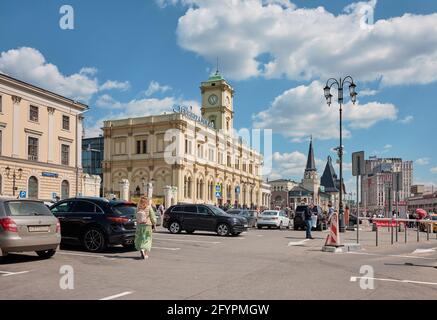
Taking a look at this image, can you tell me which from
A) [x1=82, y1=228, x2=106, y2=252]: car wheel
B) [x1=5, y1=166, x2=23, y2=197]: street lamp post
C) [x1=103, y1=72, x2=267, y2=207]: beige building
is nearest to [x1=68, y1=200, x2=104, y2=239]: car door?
[x1=82, y1=228, x2=106, y2=252]: car wheel

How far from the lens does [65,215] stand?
45.5ft

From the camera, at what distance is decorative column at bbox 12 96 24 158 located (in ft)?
144

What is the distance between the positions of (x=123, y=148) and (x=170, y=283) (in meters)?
70.2

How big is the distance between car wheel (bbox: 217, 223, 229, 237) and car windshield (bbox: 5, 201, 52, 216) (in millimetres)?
11597

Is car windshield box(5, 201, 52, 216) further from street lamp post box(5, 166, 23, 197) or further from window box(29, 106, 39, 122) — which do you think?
window box(29, 106, 39, 122)

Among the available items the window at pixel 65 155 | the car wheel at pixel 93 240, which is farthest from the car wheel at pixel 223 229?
the window at pixel 65 155

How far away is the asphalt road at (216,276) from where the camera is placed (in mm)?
7633

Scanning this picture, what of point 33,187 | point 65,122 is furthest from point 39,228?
point 65,122

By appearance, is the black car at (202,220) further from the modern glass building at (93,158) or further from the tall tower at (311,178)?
the tall tower at (311,178)

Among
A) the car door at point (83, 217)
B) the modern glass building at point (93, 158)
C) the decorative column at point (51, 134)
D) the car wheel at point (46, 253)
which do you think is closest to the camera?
the car wheel at point (46, 253)
